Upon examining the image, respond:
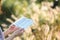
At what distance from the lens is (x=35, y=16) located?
1431 mm

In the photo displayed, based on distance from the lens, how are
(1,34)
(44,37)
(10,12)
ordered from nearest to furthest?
(1,34) < (44,37) < (10,12)

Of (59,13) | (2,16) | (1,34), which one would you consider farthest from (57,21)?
(1,34)

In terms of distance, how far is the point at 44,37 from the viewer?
1257 millimetres

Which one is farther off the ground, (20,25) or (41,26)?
(20,25)

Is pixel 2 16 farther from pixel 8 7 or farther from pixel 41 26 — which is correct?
pixel 41 26

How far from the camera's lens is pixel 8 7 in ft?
5.64

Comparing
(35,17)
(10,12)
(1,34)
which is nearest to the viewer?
(1,34)

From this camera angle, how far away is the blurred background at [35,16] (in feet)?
4.32

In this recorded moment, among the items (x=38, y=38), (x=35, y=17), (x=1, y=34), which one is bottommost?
(x=38, y=38)

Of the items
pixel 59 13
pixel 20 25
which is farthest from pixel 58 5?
pixel 20 25

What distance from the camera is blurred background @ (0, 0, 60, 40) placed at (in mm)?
1316

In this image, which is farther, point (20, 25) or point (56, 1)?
point (56, 1)

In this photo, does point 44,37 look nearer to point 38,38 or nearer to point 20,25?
point 38,38

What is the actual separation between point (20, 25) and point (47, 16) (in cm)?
56
